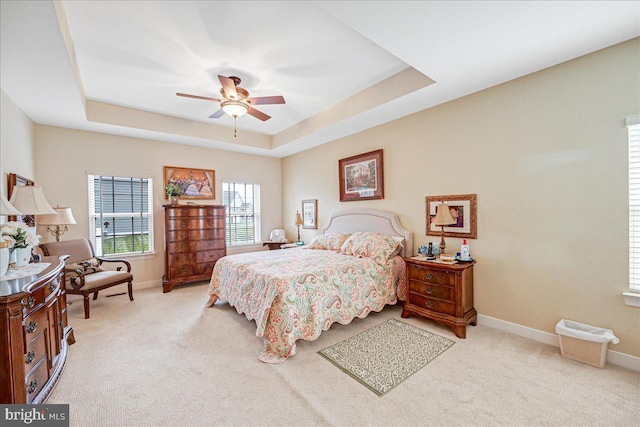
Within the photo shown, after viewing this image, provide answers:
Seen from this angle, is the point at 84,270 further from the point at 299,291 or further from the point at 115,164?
the point at 299,291

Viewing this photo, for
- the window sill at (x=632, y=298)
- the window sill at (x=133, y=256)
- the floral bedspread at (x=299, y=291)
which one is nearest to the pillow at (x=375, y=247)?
the floral bedspread at (x=299, y=291)

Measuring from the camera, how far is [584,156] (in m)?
2.53

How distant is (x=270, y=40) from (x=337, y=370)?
315 centimetres

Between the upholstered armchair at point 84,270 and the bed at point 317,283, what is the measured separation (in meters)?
1.47

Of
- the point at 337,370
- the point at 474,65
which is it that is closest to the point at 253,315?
the point at 337,370

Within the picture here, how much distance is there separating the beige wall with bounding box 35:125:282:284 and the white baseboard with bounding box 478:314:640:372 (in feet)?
17.0

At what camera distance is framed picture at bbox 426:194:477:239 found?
130 inches

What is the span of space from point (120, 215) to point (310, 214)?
3553 millimetres

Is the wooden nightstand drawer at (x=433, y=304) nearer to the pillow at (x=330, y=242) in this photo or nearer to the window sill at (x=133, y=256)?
the pillow at (x=330, y=242)

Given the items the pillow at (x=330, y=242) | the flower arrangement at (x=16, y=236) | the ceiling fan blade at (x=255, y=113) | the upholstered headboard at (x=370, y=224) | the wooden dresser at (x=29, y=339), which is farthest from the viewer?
the pillow at (x=330, y=242)

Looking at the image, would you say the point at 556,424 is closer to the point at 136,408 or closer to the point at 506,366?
the point at 506,366

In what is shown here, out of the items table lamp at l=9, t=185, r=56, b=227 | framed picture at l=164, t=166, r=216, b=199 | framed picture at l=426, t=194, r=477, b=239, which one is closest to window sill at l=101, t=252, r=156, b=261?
framed picture at l=164, t=166, r=216, b=199

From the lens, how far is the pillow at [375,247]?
3670 mm

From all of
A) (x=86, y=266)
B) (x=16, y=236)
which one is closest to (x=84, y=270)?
(x=86, y=266)
